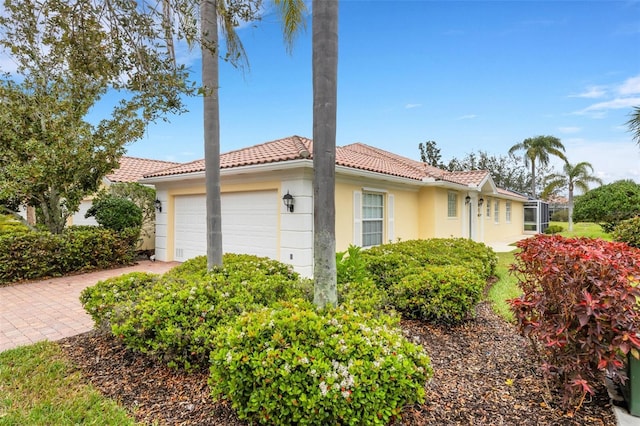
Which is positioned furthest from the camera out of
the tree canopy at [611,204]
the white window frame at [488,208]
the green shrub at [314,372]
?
the white window frame at [488,208]

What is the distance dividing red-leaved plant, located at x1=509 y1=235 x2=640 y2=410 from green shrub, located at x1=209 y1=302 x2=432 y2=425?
143 centimetres

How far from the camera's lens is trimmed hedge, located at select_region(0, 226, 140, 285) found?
366 inches

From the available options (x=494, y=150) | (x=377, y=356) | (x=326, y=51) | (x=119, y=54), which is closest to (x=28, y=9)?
(x=119, y=54)

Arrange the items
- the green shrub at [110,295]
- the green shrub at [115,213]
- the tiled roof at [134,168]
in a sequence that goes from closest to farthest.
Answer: the green shrub at [110,295] < the green shrub at [115,213] < the tiled roof at [134,168]

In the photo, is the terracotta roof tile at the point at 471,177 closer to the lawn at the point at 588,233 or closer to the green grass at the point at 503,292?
the green grass at the point at 503,292

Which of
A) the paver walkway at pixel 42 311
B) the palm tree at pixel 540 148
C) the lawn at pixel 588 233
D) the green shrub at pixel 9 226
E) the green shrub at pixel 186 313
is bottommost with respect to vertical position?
the paver walkway at pixel 42 311

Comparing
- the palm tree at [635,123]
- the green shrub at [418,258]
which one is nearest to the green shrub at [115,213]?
the green shrub at [418,258]

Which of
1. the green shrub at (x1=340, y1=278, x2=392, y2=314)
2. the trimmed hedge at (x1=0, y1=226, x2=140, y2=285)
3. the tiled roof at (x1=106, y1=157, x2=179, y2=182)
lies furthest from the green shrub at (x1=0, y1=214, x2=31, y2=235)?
the green shrub at (x1=340, y1=278, x2=392, y2=314)

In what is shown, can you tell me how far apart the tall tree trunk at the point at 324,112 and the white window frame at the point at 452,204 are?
12582 mm

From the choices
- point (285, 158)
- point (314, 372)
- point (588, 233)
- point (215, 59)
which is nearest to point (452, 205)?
point (285, 158)

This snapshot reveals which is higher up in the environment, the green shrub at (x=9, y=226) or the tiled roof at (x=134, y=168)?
the tiled roof at (x=134, y=168)

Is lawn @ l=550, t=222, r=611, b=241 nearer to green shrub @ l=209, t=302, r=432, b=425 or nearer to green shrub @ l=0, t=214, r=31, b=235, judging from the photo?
green shrub @ l=209, t=302, r=432, b=425

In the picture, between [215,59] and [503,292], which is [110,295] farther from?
[503,292]

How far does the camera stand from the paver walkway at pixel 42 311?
209 inches
